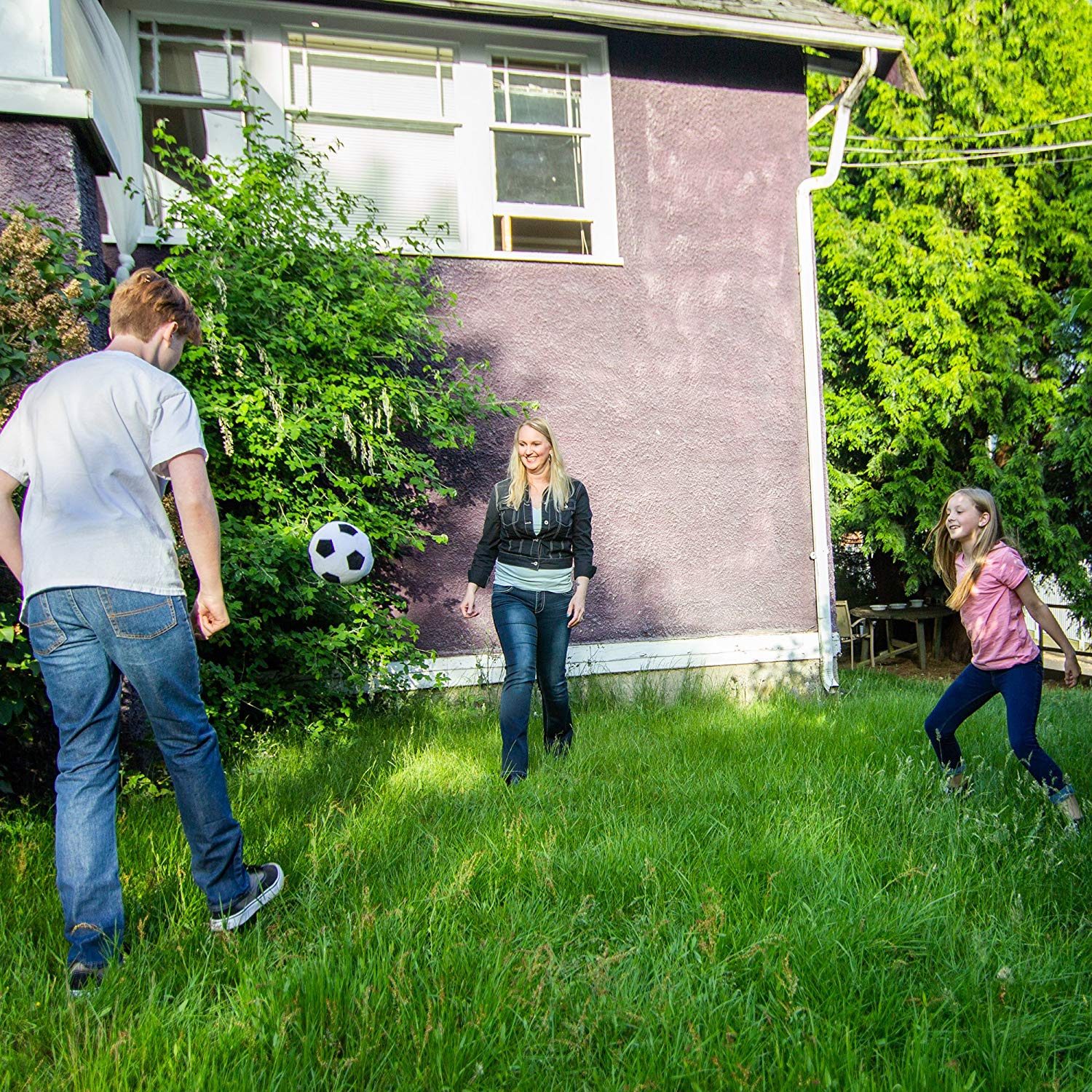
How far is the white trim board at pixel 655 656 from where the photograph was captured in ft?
21.4

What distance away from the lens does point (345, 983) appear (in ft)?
7.29

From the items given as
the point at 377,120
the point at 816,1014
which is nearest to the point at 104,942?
the point at 816,1014

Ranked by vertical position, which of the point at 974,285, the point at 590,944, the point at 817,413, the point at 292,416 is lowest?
the point at 590,944

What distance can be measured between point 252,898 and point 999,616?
11.3 ft

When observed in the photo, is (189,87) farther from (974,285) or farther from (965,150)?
(965,150)

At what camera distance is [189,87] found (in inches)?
260

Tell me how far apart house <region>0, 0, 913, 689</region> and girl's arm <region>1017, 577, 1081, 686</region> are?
3184mm

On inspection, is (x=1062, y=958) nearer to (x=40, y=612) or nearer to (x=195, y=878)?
(x=195, y=878)

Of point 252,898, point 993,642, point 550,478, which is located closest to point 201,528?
point 252,898

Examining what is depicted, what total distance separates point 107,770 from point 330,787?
1739 mm

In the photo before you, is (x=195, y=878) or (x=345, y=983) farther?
(x=195, y=878)

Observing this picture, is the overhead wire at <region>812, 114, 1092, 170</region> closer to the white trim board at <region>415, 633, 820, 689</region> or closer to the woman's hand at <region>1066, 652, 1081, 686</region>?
the white trim board at <region>415, 633, 820, 689</region>

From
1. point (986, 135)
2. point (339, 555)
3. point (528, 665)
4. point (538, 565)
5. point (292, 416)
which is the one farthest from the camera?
point (986, 135)

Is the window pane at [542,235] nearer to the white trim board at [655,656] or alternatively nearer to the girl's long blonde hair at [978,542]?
the white trim board at [655,656]
